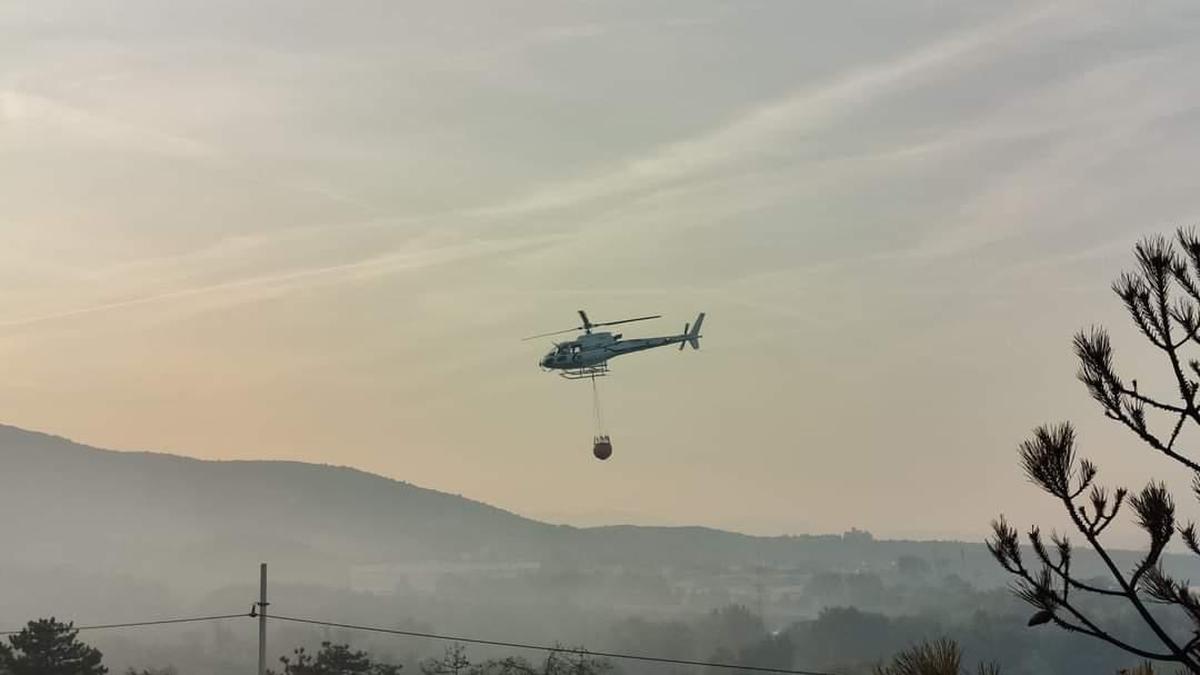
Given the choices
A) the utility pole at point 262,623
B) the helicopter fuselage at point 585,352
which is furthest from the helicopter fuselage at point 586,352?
the utility pole at point 262,623

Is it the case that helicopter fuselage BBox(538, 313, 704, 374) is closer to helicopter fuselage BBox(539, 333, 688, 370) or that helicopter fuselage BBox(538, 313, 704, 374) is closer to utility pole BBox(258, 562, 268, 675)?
helicopter fuselage BBox(539, 333, 688, 370)

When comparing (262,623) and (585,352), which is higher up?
(585,352)

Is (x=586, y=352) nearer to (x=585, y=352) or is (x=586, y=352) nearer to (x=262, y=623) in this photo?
(x=585, y=352)

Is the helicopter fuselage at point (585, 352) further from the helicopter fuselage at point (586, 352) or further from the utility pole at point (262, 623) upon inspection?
the utility pole at point (262, 623)

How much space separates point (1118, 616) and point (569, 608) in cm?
13336

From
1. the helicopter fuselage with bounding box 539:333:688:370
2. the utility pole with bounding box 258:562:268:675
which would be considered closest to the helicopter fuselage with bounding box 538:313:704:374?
the helicopter fuselage with bounding box 539:333:688:370

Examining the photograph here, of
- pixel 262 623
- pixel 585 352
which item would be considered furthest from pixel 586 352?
pixel 262 623

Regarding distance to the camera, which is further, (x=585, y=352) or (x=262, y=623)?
(x=585, y=352)

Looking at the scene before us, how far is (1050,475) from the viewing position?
8.42 metres

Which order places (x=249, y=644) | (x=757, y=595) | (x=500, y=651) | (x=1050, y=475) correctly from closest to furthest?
(x=1050, y=475) < (x=249, y=644) < (x=500, y=651) < (x=757, y=595)

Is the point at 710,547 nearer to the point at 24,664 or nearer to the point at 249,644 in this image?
the point at 249,644

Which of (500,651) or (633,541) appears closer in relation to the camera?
(500,651)

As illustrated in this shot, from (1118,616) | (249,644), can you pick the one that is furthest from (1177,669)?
(249,644)

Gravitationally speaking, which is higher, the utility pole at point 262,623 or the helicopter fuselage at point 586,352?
the helicopter fuselage at point 586,352
